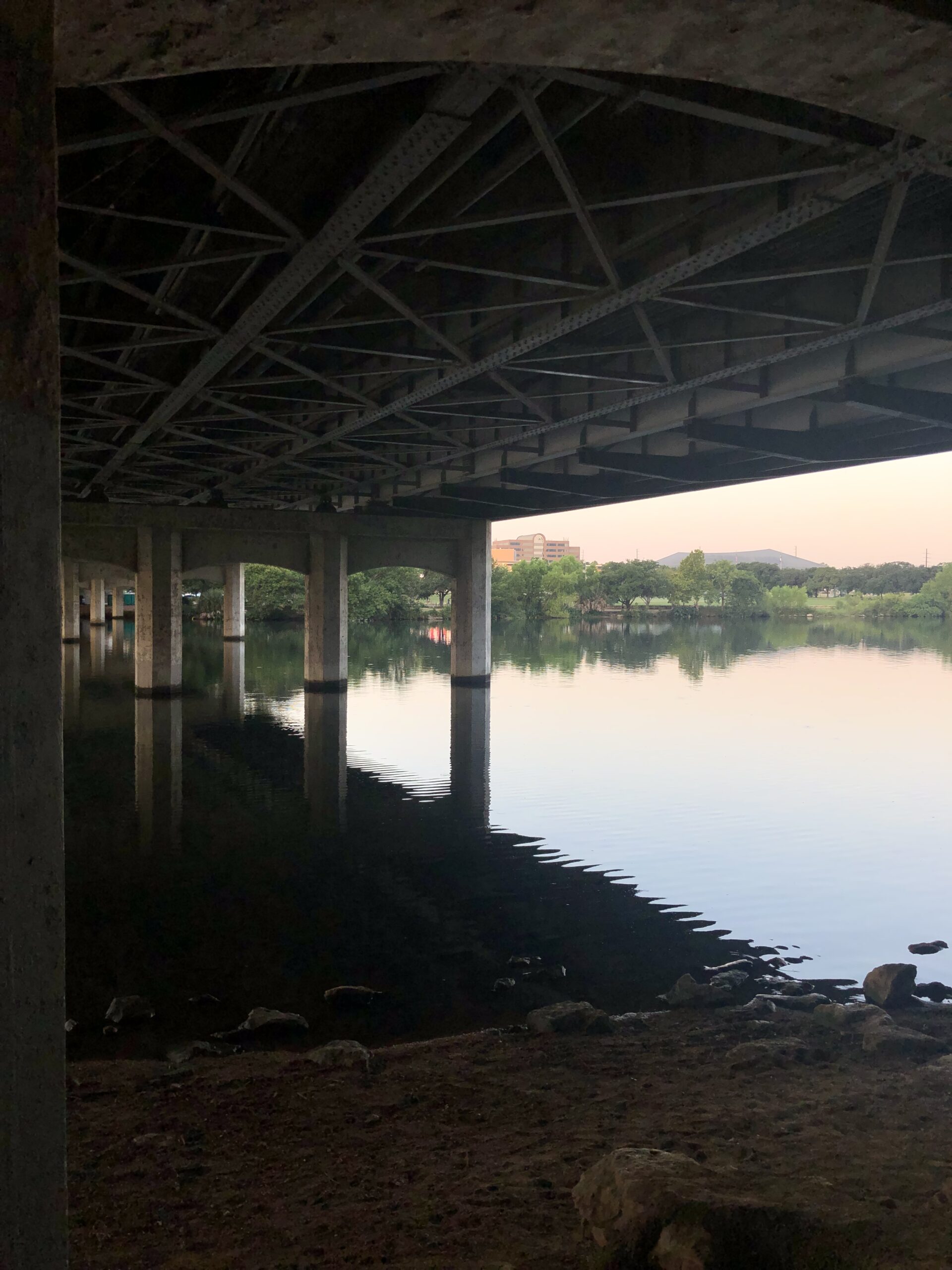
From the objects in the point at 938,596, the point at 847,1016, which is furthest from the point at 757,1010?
the point at 938,596

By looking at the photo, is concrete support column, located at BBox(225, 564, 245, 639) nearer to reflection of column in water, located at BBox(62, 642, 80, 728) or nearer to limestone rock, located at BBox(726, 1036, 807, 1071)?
reflection of column in water, located at BBox(62, 642, 80, 728)

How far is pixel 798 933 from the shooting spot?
10.9 m

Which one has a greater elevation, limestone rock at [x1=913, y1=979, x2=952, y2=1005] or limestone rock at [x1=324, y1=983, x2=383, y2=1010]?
limestone rock at [x1=324, y1=983, x2=383, y2=1010]

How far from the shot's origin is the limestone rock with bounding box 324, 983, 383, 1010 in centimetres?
886

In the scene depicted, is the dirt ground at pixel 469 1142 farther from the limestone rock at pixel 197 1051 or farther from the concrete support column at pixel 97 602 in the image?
the concrete support column at pixel 97 602

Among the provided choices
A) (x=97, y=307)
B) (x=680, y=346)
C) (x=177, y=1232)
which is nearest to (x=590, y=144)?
(x=680, y=346)

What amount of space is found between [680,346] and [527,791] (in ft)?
30.0

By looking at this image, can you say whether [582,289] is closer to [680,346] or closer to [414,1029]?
[680,346]

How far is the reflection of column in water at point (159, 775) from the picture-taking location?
15289 millimetres

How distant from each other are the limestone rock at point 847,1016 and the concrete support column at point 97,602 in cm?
7483

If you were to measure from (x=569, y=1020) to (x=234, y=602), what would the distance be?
179 ft

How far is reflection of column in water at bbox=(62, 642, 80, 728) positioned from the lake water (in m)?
0.41

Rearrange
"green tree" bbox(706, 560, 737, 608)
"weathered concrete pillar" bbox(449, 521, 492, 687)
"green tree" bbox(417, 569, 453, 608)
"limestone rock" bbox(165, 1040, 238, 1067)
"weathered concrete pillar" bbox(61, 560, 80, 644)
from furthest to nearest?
"green tree" bbox(706, 560, 737, 608)
"green tree" bbox(417, 569, 453, 608)
"weathered concrete pillar" bbox(61, 560, 80, 644)
"weathered concrete pillar" bbox(449, 521, 492, 687)
"limestone rock" bbox(165, 1040, 238, 1067)

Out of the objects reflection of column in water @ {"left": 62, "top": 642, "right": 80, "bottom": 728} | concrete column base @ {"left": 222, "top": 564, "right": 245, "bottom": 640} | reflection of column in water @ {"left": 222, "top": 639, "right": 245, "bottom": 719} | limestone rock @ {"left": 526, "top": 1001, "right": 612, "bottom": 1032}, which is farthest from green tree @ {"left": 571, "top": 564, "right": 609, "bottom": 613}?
limestone rock @ {"left": 526, "top": 1001, "right": 612, "bottom": 1032}
